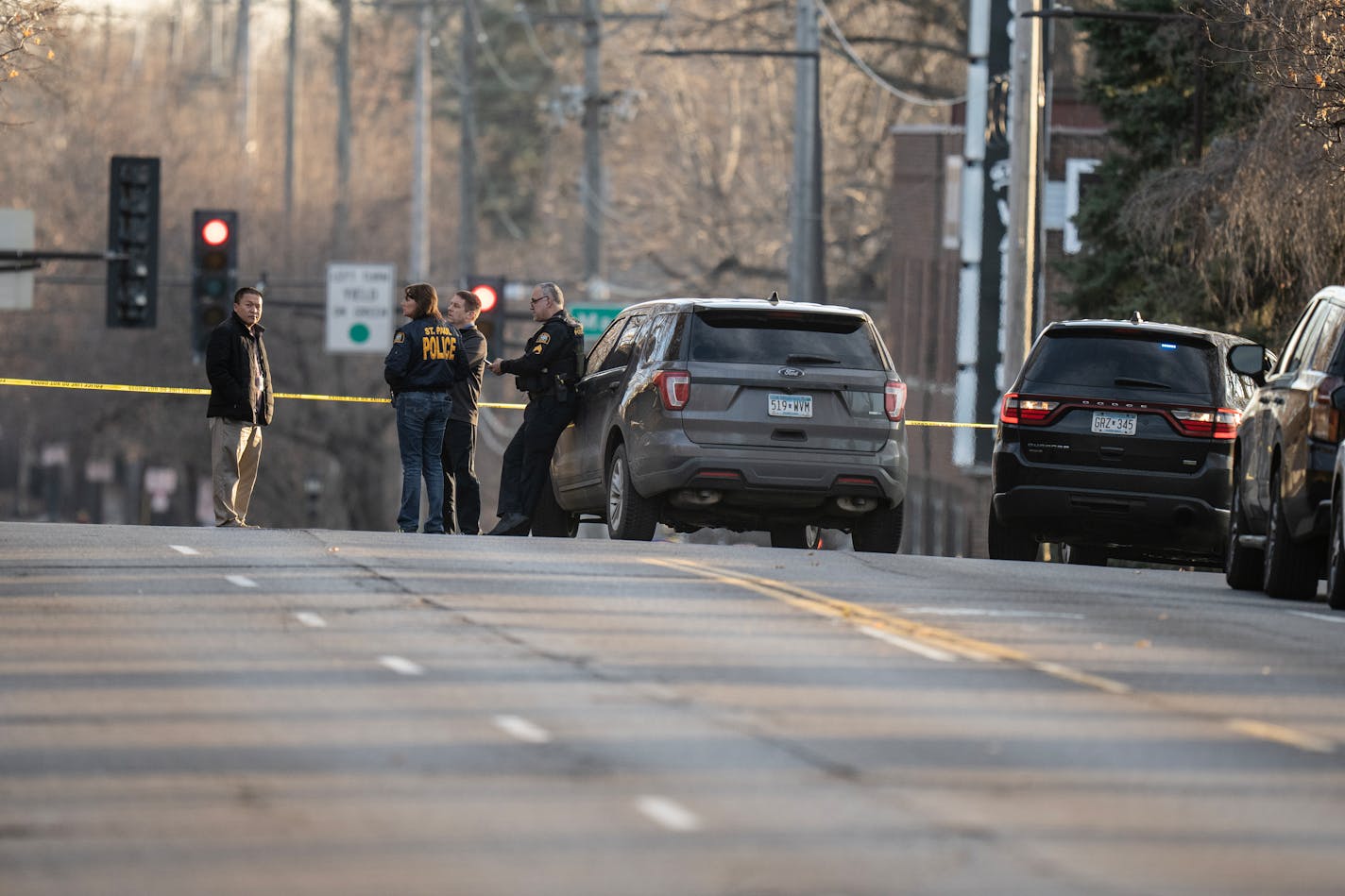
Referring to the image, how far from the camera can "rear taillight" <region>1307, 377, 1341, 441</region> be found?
57.4ft

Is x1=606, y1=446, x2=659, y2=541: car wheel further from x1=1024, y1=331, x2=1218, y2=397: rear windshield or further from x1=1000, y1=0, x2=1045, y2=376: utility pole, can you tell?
x1=1000, y1=0, x2=1045, y2=376: utility pole

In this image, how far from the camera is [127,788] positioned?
9516 mm

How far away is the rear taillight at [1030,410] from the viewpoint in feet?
69.1

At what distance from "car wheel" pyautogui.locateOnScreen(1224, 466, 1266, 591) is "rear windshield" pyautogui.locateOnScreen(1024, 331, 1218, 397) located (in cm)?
126

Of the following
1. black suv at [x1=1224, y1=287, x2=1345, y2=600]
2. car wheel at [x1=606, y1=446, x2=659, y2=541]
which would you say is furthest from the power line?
black suv at [x1=1224, y1=287, x2=1345, y2=600]

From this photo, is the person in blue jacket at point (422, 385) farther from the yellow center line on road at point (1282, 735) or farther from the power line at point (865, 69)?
the power line at point (865, 69)

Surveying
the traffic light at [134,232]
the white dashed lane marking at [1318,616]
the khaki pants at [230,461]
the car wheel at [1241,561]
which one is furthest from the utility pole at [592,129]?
the white dashed lane marking at [1318,616]

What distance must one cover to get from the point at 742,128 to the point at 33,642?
63931mm

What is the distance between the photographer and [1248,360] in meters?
19.2

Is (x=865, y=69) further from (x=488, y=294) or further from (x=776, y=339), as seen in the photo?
(x=776, y=339)

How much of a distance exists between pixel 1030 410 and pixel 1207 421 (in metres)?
1.27

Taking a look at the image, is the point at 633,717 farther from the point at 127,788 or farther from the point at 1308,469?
the point at 1308,469

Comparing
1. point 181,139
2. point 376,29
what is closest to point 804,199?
point 181,139

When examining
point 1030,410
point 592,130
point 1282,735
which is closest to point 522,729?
point 1282,735
